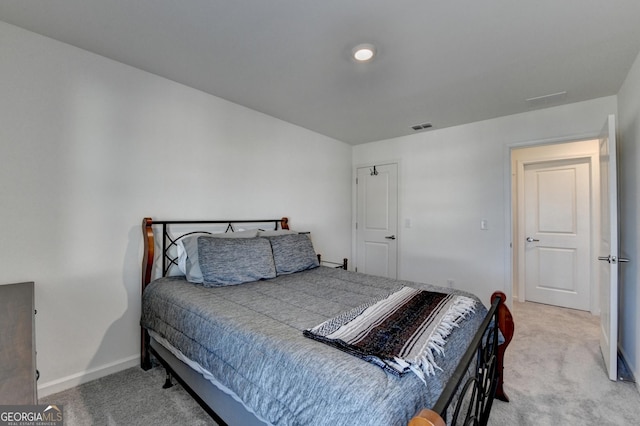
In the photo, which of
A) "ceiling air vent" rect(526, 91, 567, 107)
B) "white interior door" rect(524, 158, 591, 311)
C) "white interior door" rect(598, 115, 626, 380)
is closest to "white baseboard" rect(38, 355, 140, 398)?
"white interior door" rect(598, 115, 626, 380)

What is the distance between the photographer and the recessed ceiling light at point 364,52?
77.1 inches

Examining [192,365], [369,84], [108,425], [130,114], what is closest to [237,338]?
[192,365]

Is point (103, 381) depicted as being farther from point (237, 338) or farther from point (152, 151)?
point (152, 151)

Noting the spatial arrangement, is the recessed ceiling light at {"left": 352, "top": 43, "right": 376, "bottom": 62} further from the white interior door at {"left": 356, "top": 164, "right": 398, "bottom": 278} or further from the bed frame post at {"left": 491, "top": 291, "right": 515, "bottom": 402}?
the white interior door at {"left": 356, "top": 164, "right": 398, "bottom": 278}

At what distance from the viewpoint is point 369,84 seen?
2.55m

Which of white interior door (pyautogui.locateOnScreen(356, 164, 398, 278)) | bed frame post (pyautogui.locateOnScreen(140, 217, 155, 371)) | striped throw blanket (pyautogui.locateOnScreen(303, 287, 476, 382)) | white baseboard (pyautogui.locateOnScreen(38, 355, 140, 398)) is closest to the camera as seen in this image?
striped throw blanket (pyautogui.locateOnScreen(303, 287, 476, 382))

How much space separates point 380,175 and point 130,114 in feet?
10.5

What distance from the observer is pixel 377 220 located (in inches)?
174

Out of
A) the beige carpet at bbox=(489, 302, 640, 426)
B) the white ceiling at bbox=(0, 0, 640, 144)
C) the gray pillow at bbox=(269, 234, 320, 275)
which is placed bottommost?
the beige carpet at bbox=(489, 302, 640, 426)

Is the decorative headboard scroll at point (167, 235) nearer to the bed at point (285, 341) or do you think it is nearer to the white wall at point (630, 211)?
the bed at point (285, 341)

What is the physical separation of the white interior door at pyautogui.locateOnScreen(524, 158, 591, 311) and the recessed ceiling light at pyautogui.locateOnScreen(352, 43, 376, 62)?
3.40 meters

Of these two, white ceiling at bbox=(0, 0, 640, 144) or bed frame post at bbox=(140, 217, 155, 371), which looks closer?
white ceiling at bbox=(0, 0, 640, 144)

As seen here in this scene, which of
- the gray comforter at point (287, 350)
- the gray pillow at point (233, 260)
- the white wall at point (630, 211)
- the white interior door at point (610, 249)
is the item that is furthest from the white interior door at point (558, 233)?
the gray pillow at point (233, 260)

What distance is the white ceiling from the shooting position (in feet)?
5.37
